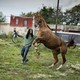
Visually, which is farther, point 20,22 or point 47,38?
point 20,22

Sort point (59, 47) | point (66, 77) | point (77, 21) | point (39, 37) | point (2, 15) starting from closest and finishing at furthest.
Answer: point (66, 77)
point (39, 37)
point (59, 47)
point (77, 21)
point (2, 15)

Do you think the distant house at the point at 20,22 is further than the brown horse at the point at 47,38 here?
Yes

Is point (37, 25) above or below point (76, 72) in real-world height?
above

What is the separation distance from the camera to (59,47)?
42.6 ft

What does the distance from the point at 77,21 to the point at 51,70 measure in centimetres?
6832

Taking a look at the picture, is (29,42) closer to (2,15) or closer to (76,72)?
(76,72)

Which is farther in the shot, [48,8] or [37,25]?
[48,8]

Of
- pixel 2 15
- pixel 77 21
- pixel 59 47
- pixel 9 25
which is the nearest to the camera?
pixel 59 47

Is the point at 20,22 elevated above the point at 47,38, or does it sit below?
below

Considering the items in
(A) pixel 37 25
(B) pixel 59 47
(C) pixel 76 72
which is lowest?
(C) pixel 76 72

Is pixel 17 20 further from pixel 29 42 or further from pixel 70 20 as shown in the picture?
pixel 29 42

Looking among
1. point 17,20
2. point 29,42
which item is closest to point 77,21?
point 17,20

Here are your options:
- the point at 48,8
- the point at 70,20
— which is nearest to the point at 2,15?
the point at 48,8

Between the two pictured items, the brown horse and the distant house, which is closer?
the brown horse
